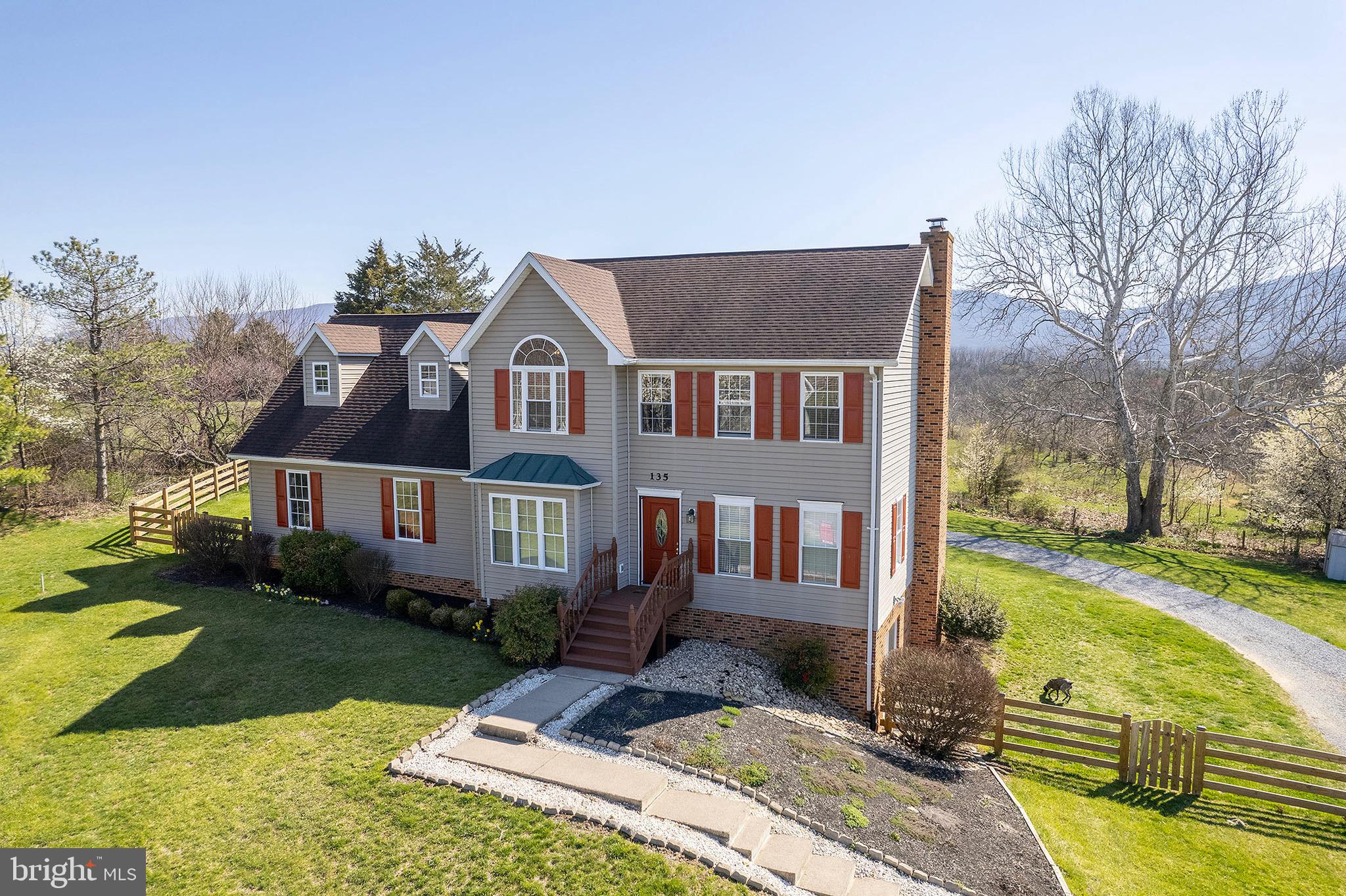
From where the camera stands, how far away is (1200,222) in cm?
3025

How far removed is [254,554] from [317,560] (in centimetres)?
258

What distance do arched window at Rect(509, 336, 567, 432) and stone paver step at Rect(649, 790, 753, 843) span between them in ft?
27.7

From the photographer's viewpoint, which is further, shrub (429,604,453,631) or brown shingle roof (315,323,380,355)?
Answer: brown shingle roof (315,323,380,355)

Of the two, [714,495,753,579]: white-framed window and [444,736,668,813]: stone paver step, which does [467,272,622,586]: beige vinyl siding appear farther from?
[444,736,668,813]: stone paver step

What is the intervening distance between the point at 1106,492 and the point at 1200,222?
16588 mm

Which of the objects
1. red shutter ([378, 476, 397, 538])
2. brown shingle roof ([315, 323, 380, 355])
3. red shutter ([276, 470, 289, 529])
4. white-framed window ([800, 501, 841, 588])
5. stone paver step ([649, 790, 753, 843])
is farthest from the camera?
brown shingle roof ([315, 323, 380, 355])

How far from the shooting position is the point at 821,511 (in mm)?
14852

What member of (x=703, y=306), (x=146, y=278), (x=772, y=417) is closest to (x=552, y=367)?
(x=703, y=306)

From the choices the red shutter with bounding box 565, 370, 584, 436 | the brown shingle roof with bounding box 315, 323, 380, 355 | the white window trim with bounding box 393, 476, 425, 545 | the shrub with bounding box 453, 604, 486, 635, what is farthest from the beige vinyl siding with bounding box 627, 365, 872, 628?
the brown shingle roof with bounding box 315, 323, 380, 355

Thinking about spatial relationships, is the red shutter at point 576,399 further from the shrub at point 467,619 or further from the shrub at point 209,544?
the shrub at point 209,544

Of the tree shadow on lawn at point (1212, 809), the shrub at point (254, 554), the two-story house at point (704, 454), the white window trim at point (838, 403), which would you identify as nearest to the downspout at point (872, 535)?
the two-story house at point (704, 454)

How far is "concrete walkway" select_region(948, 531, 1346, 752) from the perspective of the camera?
1596cm

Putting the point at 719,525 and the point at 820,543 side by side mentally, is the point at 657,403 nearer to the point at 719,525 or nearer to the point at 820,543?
the point at 719,525

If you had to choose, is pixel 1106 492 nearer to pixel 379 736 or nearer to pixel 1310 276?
pixel 1310 276
